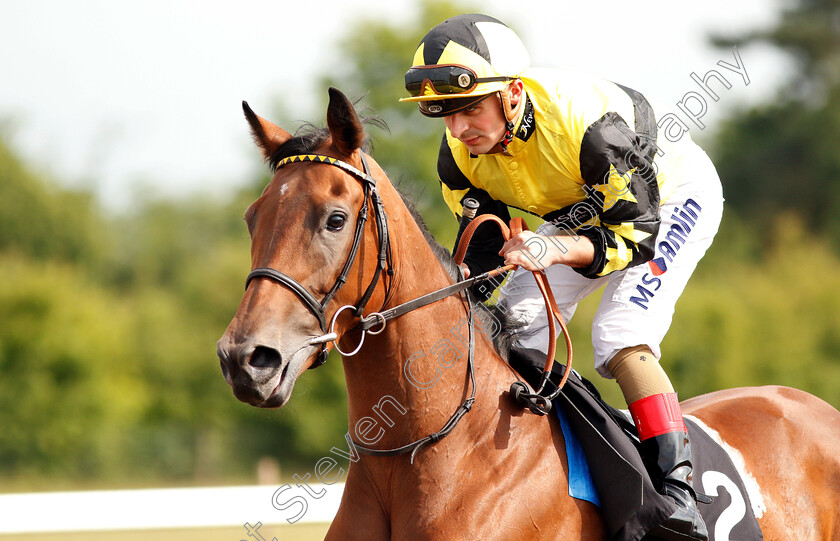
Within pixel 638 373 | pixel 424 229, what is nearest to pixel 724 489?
pixel 638 373

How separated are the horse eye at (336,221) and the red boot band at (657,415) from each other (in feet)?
4.37

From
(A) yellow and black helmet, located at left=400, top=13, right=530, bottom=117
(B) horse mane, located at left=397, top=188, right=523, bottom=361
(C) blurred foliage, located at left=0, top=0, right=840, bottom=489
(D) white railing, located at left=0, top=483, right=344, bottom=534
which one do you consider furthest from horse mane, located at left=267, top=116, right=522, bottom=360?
(C) blurred foliage, located at left=0, top=0, right=840, bottom=489

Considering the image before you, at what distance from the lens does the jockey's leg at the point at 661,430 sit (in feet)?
10.1

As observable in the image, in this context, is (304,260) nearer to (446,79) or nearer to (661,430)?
(446,79)

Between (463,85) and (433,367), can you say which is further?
(463,85)

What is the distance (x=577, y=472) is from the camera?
2992 mm

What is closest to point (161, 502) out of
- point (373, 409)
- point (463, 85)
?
point (373, 409)

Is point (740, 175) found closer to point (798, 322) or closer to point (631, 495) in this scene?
point (798, 322)

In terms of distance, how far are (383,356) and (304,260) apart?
46 centimetres

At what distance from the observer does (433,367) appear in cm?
290

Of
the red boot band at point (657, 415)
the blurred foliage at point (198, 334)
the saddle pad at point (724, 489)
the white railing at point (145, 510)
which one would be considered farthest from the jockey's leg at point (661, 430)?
the blurred foliage at point (198, 334)

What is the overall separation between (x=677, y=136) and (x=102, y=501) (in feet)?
15.6

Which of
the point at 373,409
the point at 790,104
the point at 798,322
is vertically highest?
the point at 790,104

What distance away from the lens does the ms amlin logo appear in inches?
136
